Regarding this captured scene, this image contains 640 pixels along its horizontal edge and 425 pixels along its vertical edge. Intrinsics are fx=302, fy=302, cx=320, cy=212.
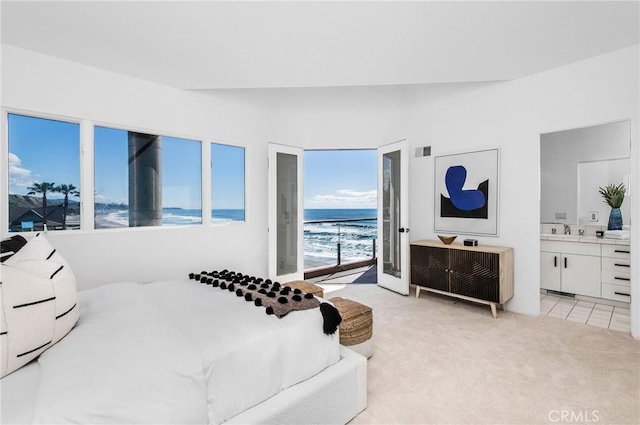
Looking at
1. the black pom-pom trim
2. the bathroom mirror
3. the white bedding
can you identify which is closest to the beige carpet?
the black pom-pom trim

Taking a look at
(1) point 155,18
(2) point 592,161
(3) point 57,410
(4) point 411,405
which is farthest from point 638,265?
(1) point 155,18

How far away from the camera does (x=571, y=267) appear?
12.9ft

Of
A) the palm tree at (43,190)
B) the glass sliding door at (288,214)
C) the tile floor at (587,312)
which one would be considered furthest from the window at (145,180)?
the tile floor at (587,312)

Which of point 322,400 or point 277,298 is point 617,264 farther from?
point 277,298

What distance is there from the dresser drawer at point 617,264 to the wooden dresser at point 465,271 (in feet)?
4.01

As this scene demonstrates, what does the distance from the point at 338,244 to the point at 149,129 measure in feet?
11.8

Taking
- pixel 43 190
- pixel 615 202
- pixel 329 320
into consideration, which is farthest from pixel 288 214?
pixel 615 202

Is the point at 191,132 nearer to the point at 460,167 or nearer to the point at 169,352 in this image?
the point at 169,352

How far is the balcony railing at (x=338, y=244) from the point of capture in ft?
18.9

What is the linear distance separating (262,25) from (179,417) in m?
2.55

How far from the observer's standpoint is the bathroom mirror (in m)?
3.98

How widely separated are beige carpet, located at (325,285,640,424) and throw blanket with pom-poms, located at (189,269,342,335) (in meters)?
0.63

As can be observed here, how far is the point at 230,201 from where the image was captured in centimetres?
420

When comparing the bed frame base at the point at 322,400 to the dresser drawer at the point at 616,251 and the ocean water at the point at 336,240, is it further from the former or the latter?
the dresser drawer at the point at 616,251
